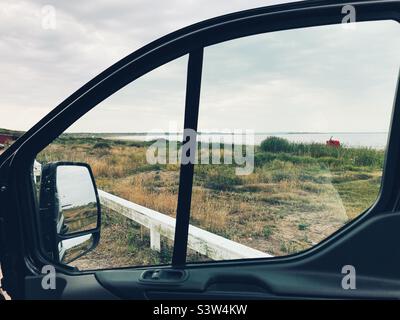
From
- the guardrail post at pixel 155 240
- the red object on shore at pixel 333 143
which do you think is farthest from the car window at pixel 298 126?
the guardrail post at pixel 155 240

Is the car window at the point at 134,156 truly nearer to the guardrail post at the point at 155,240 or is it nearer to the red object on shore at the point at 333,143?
the guardrail post at the point at 155,240

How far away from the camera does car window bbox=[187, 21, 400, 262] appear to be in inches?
72.7

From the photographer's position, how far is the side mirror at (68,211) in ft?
6.58

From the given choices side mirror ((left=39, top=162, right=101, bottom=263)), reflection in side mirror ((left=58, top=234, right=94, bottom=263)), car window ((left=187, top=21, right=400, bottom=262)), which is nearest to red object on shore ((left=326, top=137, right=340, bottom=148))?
car window ((left=187, top=21, right=400, bottom=262))

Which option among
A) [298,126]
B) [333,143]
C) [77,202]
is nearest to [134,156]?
[77,202]

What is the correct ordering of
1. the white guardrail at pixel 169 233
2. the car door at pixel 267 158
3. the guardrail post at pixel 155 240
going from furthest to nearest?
the guardrail post at pixel 155 240
the white guardrail at pixel 169 233
the car door at pixel 267 158

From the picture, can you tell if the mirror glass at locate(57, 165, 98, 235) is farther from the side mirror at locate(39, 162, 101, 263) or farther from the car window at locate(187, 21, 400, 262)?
the car window at locate(187, 21, 400, 262)

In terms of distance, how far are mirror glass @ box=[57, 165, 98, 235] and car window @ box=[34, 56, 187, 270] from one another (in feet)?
0.09

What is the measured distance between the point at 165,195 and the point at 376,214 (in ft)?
3.43

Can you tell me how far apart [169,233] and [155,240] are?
1.11 feet

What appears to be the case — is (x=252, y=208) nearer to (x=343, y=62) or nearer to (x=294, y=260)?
(x=294, y=260)

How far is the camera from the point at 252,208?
2459mm
